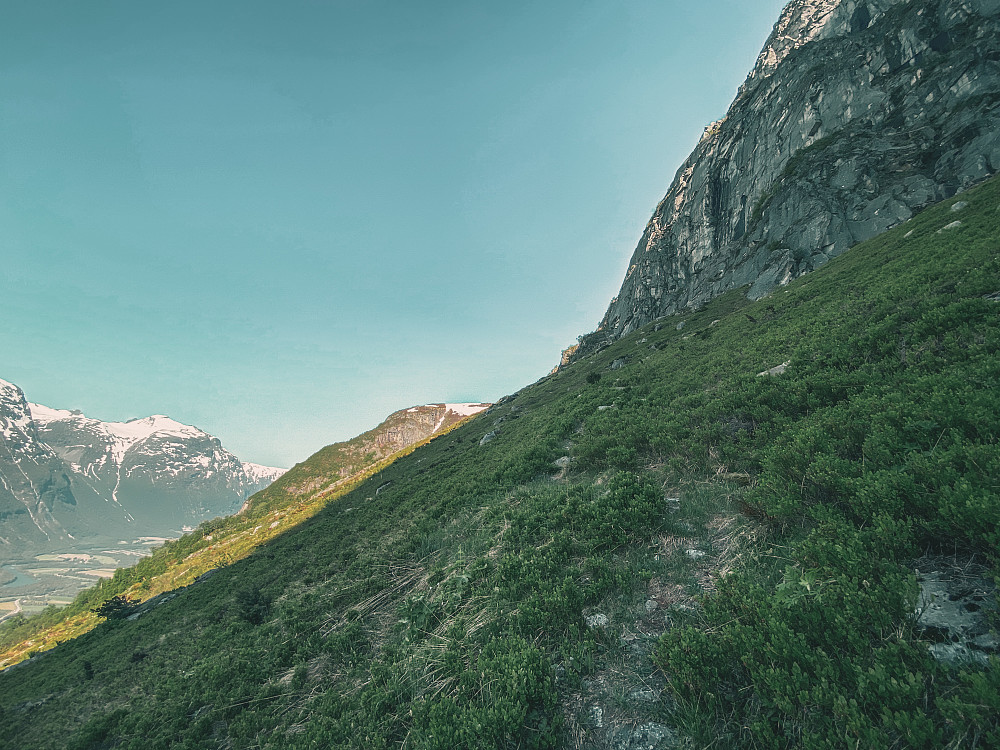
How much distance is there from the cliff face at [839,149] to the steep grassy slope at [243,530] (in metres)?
71.3

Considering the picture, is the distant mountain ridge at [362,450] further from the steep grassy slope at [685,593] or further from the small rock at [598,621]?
the small rock at [598,621]

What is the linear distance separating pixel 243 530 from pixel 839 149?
13250 centimetres

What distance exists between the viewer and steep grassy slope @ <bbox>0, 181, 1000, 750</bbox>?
3533mm

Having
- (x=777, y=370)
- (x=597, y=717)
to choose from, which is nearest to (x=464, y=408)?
(x=777, y=370)

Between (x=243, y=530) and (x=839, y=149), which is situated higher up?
(x=839, y=149)

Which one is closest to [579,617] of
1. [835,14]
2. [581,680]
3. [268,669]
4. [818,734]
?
[581,680]

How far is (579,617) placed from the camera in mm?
5637

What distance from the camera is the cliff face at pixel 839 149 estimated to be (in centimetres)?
5428

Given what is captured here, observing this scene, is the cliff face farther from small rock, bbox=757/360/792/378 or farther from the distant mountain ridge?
the distant mountain ridge

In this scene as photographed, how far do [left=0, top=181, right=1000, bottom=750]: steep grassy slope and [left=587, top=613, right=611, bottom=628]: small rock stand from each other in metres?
0.04

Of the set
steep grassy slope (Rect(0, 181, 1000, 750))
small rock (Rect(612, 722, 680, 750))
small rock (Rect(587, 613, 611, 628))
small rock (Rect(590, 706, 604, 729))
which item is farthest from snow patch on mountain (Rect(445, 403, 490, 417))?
small rock (Rect(612, 722, 680, 750))

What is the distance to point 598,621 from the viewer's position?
5.47 meters

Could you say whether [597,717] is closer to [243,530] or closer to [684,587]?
[684,587]

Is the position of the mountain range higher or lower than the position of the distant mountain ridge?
lower
